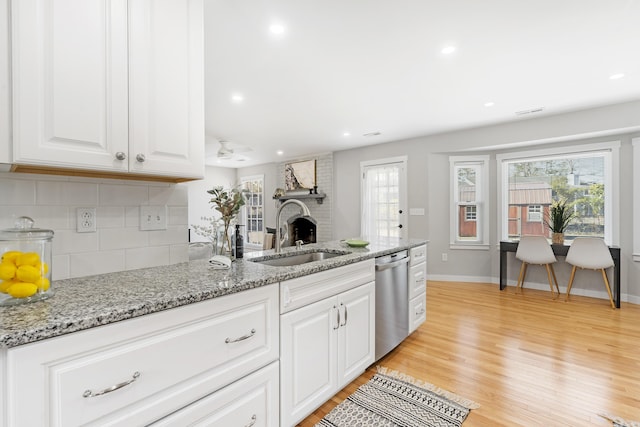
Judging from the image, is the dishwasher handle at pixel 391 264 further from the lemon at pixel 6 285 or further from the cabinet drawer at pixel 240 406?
the lemon at pixel 6 285

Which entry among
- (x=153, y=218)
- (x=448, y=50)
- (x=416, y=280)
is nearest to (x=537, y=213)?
(x=416, y=280)

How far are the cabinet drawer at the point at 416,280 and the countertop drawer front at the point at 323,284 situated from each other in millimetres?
719

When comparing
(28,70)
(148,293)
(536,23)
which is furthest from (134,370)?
(536,23)

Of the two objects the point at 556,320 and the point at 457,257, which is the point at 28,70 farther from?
the point at 457,257

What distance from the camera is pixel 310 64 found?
2.63 meters

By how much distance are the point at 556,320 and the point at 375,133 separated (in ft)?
11.3

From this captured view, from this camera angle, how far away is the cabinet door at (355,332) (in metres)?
1.85

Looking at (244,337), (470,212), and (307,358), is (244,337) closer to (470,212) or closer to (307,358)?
(307,358)

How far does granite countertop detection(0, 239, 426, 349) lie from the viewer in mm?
824

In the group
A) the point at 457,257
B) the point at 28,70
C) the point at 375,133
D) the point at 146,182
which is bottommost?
the point at 457,257

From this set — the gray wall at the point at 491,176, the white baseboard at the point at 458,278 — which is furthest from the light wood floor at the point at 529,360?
the white baseboard at the point at 458,278

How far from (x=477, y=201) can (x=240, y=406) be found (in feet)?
16.0

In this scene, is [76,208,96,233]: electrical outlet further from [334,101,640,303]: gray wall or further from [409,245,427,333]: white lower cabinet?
[334,101,640,303]: gray wall

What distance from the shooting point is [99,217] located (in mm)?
1450
